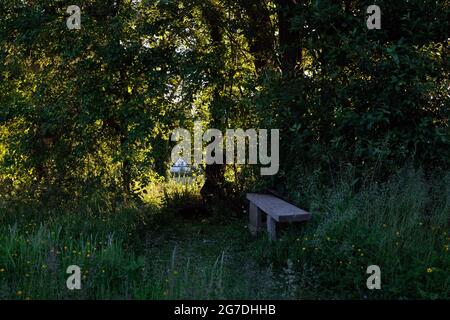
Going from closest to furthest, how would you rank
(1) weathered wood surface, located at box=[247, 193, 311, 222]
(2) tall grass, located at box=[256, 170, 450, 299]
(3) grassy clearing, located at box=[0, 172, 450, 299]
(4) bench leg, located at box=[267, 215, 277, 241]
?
(3) grassy clearing, located at box=[0, 172, 450, 299] → (2) tall grass, located at box=[256, 170, 450, 299] → (1) weathered wood surface, located at box=[247, 193, 311, 222] → (4) bench leg, located at box=[267, 215, 277, 241]

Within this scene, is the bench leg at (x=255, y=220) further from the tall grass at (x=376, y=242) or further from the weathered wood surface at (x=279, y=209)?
the tall grass at (x=376, y=242)

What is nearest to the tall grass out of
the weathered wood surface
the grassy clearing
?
the grassy clearing

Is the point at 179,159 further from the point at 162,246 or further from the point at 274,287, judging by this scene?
the point at 274,287

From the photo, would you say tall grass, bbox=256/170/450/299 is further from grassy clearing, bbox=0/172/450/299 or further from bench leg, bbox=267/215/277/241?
bench leg, bbox=267/215/277/241

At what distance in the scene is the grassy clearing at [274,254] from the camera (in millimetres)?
4137

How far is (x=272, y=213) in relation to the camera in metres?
5.59

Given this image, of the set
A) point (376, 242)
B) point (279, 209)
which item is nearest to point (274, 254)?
point (279, 209)

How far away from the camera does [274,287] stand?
428 cm

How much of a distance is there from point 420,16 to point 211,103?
3273 millimetres

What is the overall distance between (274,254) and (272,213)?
1.71 ft

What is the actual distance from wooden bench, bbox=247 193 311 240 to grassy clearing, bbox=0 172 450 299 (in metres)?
0.17

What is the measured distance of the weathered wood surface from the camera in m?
5.38

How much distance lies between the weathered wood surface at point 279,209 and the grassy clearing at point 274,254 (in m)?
0.18

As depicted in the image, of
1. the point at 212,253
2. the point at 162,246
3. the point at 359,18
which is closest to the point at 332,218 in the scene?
the point at 212,253
